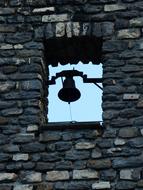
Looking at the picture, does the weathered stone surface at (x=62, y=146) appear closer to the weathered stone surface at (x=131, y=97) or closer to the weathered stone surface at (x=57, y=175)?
the weathered stone surface at (x=57, y=175)

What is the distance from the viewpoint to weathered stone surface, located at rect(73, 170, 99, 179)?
8.68m

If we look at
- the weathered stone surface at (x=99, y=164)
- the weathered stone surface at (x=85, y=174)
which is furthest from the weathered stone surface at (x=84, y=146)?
the weathered stone surface at (x=85, y=174)

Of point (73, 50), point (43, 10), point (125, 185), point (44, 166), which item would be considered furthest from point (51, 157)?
point (43, 10)

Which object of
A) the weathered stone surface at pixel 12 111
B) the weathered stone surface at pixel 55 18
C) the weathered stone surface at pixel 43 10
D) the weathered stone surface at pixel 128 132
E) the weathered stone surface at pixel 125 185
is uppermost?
the weathered stone surface at pixel 43 10

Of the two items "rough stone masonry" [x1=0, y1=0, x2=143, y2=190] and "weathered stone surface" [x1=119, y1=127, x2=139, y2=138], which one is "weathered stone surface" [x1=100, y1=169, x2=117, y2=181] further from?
"weathered stone surface" [x1=119, y1=127, x2=139, y2=138]

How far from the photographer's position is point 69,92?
9.78 meters

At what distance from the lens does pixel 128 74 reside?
943 cm

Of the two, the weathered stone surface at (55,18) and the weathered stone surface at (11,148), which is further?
the weathered stone surface at (55,18)

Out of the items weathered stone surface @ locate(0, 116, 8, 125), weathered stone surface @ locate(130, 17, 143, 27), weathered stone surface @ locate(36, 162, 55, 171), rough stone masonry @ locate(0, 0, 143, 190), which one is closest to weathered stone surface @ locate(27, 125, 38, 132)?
rough stone masonry @ locate(0, 0, 143, 190)

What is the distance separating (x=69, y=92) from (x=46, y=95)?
0.96 ft

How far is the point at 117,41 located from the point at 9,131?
5.93 ft

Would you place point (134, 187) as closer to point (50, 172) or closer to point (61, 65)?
point (50, 172)

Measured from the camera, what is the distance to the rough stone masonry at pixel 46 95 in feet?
28.7

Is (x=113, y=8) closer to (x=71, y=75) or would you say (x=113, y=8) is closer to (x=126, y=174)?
(x=71, y=75)
